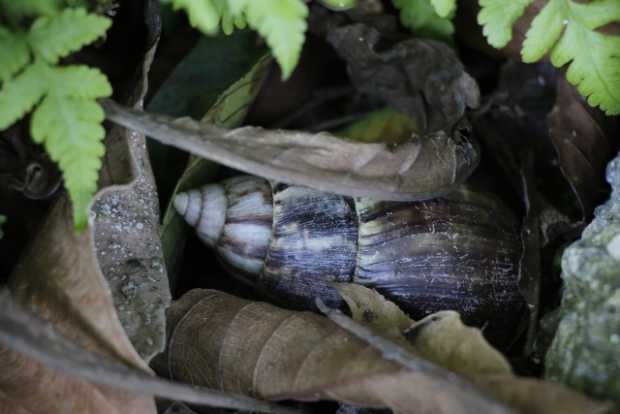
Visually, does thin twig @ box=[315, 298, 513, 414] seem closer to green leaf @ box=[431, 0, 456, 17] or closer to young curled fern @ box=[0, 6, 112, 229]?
young curled fern @ box=[0, 6, 112, 229]

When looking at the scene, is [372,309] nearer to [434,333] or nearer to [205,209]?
[434,333]

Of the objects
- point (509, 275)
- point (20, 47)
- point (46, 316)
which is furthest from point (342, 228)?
point (20, 47)

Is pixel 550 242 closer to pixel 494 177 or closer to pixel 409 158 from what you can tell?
pixel 494 177

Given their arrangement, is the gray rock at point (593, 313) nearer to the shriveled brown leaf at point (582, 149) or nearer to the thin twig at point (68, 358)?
the shriveled brown leaf at point (582, 149)

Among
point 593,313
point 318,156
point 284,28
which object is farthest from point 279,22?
point 593,313

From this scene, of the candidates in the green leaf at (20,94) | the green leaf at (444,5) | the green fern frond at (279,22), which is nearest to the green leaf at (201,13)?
the green fern frond at (279,22)
